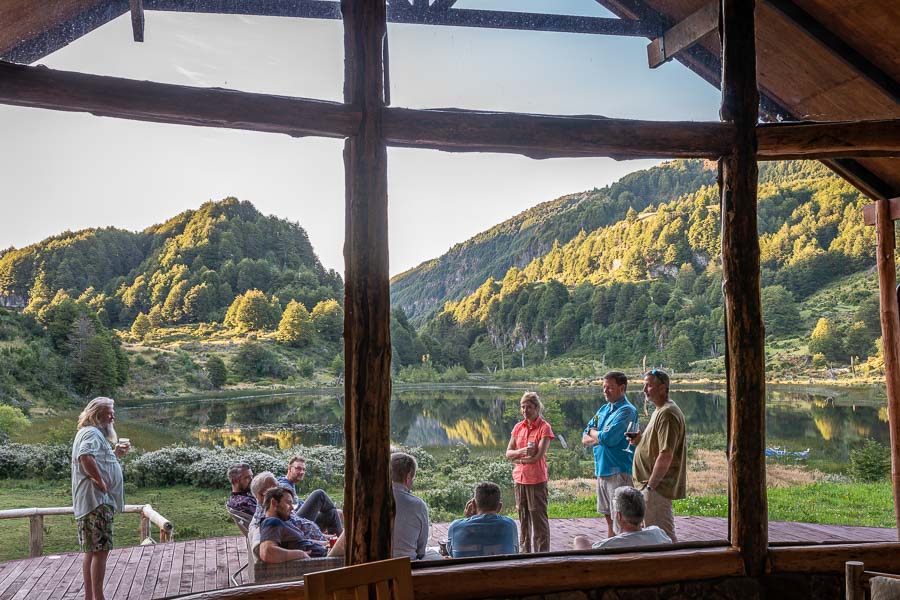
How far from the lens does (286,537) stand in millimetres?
3592

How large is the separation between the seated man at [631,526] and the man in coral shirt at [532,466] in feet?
3.33

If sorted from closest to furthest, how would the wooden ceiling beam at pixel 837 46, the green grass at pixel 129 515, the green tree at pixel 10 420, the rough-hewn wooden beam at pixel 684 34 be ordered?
1. the wooden ceiling beam at pixel 837 46
2. the rough-hewn wooden beam at pixel 684 34
3. the green grass at pixel 129 515
4. the green tree at pixel 10 420

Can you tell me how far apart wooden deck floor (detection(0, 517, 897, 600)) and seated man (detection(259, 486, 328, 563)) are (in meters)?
0.72

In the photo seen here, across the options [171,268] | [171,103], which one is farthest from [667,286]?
[171,103]

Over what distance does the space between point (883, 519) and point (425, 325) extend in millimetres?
7846

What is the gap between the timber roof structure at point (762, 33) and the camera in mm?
4211

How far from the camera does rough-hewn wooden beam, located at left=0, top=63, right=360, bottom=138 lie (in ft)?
9.07

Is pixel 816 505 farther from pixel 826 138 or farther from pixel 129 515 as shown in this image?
pixel 129 515

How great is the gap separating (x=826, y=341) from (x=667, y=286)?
3.17m

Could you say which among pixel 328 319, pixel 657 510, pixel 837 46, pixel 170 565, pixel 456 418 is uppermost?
pixel 837 46

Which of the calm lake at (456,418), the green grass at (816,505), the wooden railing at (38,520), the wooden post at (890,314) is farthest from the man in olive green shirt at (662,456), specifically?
the calm lake at (456,418)

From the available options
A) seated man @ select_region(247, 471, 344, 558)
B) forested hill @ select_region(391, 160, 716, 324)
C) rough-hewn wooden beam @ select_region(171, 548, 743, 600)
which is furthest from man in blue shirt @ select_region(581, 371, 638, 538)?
forested hill @ select_region(391, 160, 716, 324)

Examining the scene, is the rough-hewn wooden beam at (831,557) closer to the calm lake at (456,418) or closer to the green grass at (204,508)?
the green grass at (204,508)

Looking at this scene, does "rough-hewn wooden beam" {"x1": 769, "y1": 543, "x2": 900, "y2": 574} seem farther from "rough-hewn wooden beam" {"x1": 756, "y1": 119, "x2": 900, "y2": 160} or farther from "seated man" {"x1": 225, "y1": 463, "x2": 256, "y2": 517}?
"seated man" {"x1": 225, "y1": 463, "x2": 256, "y2": 517}
